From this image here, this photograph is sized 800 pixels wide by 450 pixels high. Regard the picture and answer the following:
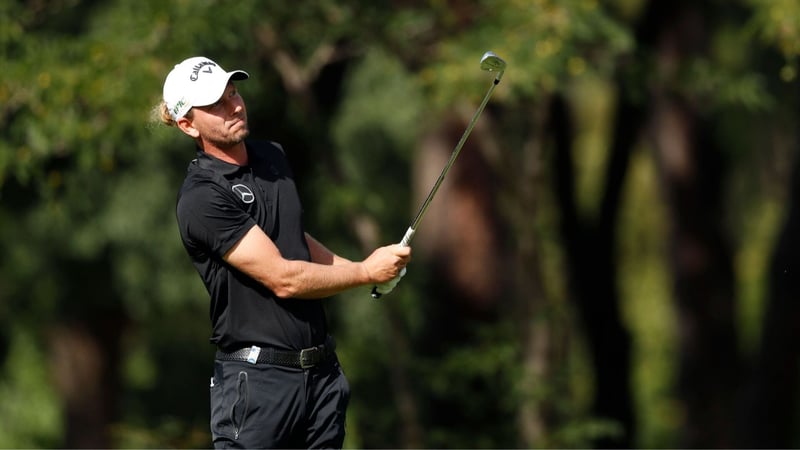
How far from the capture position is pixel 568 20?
9141mm

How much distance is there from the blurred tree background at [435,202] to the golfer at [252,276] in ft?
12.6

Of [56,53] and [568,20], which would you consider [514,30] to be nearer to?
[568,20]

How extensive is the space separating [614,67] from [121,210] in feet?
19.4

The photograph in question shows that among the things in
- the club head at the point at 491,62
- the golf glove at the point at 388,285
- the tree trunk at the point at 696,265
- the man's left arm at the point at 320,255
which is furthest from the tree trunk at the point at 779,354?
the golf glove at the point at 388,285

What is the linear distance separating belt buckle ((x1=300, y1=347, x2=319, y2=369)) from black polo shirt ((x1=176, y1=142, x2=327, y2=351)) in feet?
0.08

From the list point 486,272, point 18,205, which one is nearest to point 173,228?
point 18,205

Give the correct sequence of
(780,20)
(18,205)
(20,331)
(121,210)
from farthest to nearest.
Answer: (20,331), (121,210), (18,205), (780,20)

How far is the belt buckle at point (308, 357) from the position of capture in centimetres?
510

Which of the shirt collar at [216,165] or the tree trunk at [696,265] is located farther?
the tree trunk at [696,265]

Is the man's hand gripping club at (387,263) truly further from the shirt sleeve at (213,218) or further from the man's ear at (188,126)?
the man's ear at (188,126)

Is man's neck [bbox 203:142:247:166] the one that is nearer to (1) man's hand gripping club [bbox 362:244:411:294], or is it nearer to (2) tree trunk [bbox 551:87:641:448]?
(1) man's hand gripping club [bbox 362:244:411:294]

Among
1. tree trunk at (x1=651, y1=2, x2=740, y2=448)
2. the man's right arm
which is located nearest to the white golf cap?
the man's right arm

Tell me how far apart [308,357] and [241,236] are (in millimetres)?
541

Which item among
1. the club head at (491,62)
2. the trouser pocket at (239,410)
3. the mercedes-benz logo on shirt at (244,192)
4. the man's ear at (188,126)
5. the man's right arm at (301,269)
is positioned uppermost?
the club head at (491,62)
